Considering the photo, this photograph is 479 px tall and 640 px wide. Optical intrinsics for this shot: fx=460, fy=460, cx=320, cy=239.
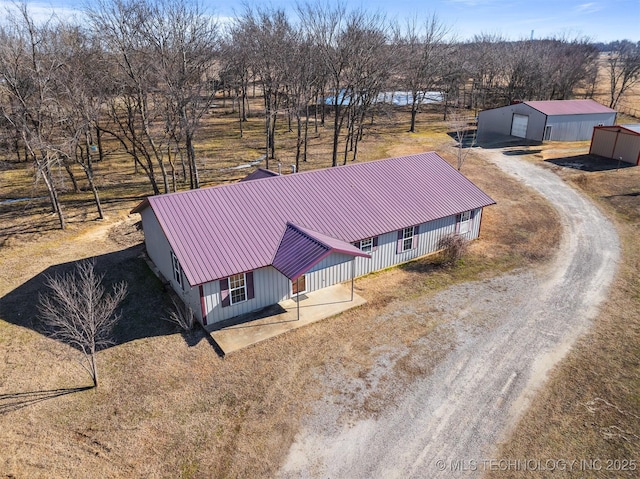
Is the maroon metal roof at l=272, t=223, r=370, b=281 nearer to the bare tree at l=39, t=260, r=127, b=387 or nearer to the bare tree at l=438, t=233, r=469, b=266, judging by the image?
the bare tree at l=39, t=260, r=127, b=387

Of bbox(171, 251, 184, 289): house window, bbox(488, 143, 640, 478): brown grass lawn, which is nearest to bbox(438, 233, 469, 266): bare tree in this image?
bbox(488, 143, 640, 478): brown grass lawn

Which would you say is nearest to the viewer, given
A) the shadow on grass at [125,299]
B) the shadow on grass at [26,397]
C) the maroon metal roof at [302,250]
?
the shadow on grass at [26,397]

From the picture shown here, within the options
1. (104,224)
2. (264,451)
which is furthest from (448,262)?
(104,224)

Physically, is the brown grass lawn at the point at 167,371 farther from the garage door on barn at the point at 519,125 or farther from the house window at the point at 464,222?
the garage door on barn at the point at 519,125

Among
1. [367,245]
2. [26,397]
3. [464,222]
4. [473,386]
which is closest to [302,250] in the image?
[367,245]

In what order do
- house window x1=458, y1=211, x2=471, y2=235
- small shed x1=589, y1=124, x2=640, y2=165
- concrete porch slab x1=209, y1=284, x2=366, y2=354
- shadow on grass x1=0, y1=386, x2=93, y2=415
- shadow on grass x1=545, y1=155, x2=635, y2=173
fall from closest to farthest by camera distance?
shadow on grass x1=0, y1=386, x2=93, y2=415, concrete porch slab x1=209, y1=284, x2=366, y2=354, house window x1=458, y1=211, x2=471, y2=235, shadow on grass x1=545, y1=155, x2=635, y2=173, small shed x1=589, y1=124, x2=640, y2=165

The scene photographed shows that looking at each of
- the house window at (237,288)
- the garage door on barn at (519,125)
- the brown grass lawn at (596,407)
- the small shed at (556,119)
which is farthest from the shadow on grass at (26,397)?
the garage door on barn at (519,125)
